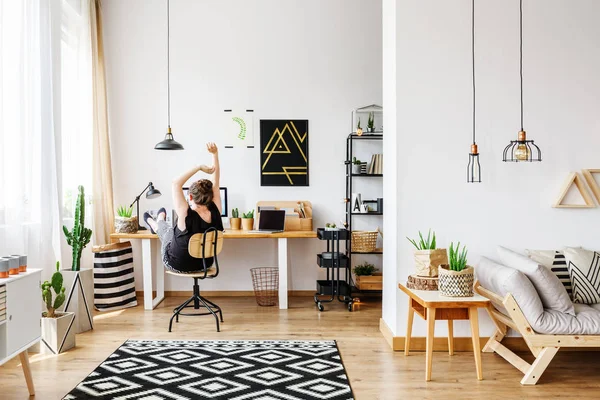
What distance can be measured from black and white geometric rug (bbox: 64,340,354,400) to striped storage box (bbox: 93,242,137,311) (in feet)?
4.13

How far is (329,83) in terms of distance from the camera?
5.88 metres

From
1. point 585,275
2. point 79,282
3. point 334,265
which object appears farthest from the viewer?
point 334,265

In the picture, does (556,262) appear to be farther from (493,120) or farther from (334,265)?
(334,265)

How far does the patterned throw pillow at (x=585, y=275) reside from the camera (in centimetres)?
347

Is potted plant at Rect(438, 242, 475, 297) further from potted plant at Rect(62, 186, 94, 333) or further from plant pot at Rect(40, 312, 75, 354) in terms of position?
potted plant at Rect(62, 186, 94, 333)

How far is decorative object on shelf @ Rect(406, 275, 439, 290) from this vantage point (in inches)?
138

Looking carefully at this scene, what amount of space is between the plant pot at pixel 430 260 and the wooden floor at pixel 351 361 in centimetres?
62

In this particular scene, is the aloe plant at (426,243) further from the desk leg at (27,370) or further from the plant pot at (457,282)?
the desk leg at (27,370)

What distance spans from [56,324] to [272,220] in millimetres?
2372

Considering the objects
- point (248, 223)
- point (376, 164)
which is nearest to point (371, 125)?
point (376, 164)

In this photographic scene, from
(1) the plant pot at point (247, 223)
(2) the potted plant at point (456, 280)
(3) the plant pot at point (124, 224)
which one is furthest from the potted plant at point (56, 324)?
Answer: (2) the potted plant at point (456, 280)

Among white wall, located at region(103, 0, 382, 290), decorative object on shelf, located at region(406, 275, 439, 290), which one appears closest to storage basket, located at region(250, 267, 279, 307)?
white wall, located at region(103, 0, 382, 290)

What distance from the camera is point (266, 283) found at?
567cm

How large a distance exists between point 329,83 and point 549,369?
12.0ft
